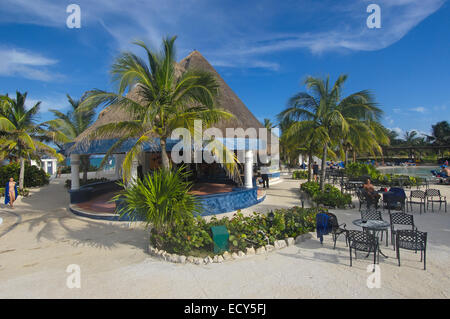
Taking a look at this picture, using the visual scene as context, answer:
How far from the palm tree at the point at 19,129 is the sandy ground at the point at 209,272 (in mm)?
11345

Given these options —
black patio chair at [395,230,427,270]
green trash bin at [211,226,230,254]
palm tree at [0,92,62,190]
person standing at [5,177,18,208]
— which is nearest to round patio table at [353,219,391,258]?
black patio chair at [395,230,427,270]

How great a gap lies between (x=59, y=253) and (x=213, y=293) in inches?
179

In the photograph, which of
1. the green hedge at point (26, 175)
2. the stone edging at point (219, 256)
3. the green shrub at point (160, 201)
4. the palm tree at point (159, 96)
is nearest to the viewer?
the stone edging at point (219, 256)

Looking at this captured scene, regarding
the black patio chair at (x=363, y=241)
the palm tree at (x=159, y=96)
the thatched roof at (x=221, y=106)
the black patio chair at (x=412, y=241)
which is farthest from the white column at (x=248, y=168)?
the black patio chair at (x=412, y=241)

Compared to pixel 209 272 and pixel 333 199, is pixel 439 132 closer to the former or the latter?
pixel 333 199

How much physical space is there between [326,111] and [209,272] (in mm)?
9190

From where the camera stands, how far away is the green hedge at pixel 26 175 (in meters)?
18.2

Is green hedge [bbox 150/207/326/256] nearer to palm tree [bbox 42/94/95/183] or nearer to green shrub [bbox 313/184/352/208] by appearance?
green shrub [bbox 313/184/352/208]

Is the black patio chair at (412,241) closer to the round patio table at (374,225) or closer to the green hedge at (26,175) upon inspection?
the round patio table at (374,225)

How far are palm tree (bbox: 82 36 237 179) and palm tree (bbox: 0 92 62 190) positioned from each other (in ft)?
40.5

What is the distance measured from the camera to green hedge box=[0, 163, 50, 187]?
18172 mm
